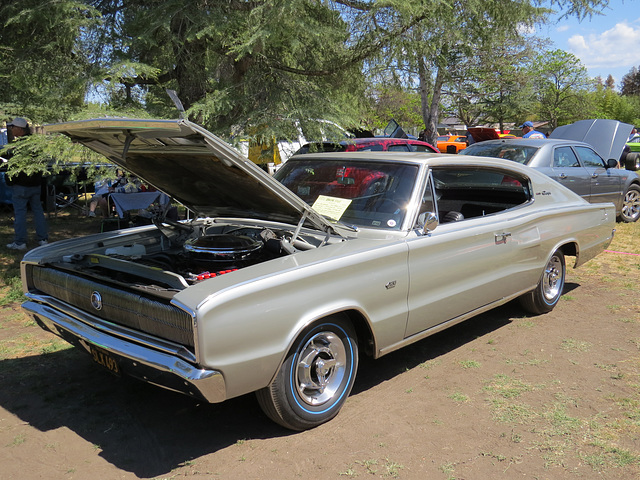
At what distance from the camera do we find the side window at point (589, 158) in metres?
9.85

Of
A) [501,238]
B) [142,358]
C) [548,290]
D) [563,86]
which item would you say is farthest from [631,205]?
[563,86]

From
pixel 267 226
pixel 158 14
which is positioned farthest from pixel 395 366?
pixel 158 14

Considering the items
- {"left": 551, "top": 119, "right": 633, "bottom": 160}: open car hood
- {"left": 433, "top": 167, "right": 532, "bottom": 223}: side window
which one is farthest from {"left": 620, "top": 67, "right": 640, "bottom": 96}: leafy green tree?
{"left": 433, "top": 167, "right": 532, "bottom": 223}: side window

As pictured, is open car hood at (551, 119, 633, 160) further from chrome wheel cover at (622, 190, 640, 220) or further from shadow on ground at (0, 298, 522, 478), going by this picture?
shadow on ground at (0, 298, 522, 478)

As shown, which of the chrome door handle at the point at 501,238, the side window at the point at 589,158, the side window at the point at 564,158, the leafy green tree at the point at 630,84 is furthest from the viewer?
the leafy green tree at the point at 630,84

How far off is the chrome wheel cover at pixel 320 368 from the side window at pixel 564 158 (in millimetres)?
7045

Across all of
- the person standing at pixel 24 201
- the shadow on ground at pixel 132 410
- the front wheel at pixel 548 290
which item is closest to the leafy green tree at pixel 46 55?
the person standing at pixel 24 201

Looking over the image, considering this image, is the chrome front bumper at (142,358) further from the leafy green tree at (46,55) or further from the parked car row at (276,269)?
the leafy green tree at (46,55)

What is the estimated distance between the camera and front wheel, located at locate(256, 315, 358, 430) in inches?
126

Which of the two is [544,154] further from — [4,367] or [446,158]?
[4,367]

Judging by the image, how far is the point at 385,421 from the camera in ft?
11.6

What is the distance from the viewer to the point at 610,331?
5.19m

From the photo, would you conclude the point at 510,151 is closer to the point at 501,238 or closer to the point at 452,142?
the point at 501,238

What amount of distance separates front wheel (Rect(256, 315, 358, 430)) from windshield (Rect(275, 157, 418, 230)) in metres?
0.87
